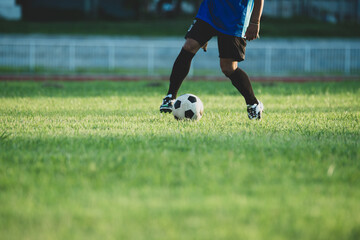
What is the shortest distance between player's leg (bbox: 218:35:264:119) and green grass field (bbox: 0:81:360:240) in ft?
0.61

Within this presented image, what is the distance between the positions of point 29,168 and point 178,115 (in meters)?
2.50

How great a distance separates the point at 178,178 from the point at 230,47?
276 cm

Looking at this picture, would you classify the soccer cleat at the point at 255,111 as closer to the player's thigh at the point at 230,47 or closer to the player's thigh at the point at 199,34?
the player's thigh at the point at 230,47

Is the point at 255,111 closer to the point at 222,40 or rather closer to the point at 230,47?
the point at 230,47

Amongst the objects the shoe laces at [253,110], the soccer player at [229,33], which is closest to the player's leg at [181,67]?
the soccer player at [229,33]

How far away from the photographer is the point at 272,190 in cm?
267

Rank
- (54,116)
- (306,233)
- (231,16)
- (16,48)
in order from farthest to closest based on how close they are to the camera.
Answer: (16,48)
(54,116)
(231,16)
(306,233)

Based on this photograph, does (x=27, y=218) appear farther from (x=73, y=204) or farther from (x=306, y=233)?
(x=306, y=233)

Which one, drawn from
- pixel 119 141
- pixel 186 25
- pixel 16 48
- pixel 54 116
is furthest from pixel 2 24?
pixel 119 141

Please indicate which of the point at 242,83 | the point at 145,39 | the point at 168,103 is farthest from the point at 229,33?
the point at 145,39

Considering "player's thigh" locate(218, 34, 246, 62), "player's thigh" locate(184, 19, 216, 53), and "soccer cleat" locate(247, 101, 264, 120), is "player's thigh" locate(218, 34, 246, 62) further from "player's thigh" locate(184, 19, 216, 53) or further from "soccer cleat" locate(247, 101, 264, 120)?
"soccer cleat" locate(247, 101, 264, 120)

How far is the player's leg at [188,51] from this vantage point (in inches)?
215

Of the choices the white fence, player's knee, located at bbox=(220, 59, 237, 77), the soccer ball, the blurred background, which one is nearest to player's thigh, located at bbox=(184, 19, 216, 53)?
player's knee, located at bbox=(220, 59, 237, 77)

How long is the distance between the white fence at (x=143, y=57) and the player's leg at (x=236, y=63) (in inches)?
581
